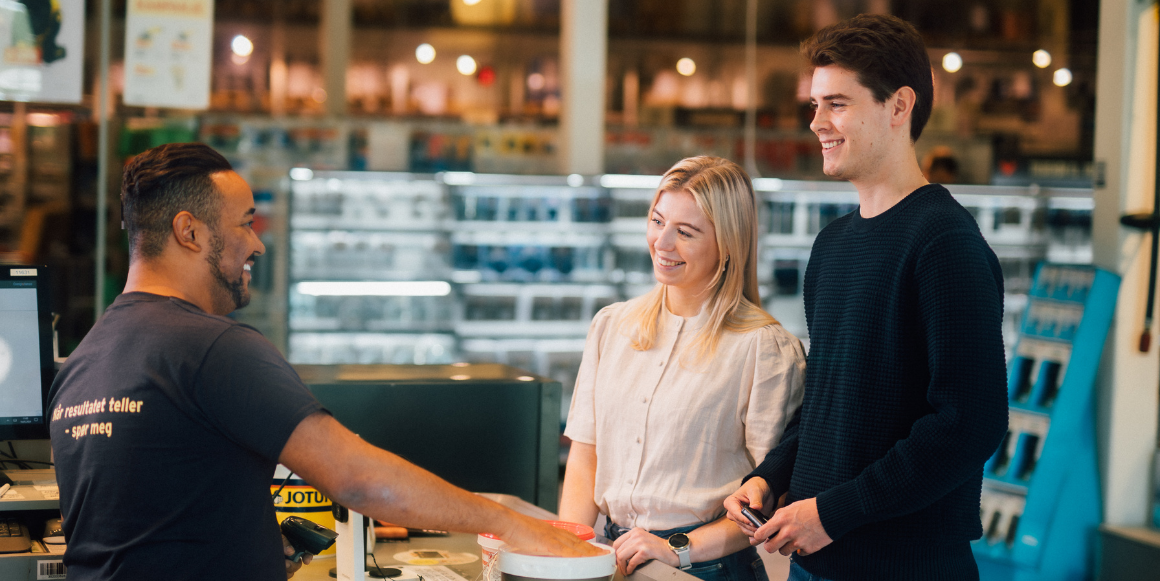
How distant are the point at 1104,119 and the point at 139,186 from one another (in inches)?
149

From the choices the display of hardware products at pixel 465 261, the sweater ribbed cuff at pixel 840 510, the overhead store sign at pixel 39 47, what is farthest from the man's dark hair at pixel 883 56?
the display of hardware products at pixel 465 261

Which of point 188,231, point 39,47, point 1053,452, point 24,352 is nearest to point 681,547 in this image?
point 188,231

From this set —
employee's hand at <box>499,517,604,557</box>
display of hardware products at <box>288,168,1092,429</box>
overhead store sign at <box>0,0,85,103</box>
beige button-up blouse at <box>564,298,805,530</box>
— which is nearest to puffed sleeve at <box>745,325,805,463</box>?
beige button-up blouse at <box>564,298,805,530</box>

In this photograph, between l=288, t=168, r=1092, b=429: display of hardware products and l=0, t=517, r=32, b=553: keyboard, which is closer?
l=0, t=517, r=32, b=553: keyboard

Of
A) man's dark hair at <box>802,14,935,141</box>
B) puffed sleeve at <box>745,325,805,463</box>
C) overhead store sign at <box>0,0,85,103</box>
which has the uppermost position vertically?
overhead store sign at <box>0,0,85,103</box>

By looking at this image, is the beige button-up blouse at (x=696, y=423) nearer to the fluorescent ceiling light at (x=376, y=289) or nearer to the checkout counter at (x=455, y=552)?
the checkout counter at (x=455, y=552)

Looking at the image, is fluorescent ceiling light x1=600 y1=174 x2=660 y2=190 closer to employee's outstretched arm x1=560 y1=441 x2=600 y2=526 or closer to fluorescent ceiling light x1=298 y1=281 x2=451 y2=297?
fluorescent ceiling light x1=298 y1=281 x2=451 y2=297

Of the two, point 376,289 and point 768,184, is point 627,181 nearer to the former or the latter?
point 768,184

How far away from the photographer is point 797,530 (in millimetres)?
1577

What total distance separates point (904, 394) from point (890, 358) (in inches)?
2.5

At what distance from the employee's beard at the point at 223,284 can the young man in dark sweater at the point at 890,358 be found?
3.03 ft

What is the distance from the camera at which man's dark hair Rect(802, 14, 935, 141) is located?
5.18 ft

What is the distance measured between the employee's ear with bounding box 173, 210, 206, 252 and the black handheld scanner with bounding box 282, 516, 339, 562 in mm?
513

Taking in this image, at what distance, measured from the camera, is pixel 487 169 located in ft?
21.8
